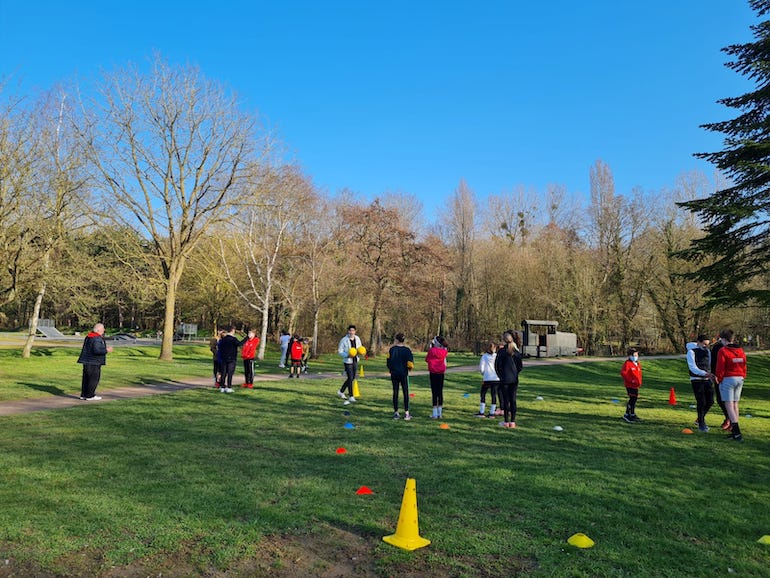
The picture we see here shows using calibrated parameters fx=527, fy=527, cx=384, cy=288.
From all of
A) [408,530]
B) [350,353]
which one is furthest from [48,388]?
[408,530]

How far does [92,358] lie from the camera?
12.0 metres

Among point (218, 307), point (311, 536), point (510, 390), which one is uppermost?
point (218, 307)

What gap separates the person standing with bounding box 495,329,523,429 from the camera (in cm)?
980

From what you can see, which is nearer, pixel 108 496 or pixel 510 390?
pixel 108 496

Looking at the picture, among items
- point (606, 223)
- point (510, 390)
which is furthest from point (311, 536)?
point (606, 223)

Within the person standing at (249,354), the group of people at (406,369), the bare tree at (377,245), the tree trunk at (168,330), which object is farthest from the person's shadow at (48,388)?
the bare tree at (377,245)

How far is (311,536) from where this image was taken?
4.37 m

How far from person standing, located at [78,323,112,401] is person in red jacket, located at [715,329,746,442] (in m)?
12.5

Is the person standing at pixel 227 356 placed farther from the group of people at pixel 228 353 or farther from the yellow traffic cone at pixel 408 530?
the yellow traffic cone at pixel 408 530

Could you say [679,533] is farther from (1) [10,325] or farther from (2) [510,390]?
(1) [10,325]

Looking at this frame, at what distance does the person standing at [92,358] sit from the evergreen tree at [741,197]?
54.3 ft

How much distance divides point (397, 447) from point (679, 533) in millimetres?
3913

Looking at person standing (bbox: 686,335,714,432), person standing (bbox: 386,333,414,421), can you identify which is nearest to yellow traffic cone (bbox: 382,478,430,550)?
person standing (bbox: 386,333,414,421)

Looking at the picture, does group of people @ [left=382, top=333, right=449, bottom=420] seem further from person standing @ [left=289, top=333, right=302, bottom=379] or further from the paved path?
person standing @ [left=289, top=333, right=302, bottom=379]
